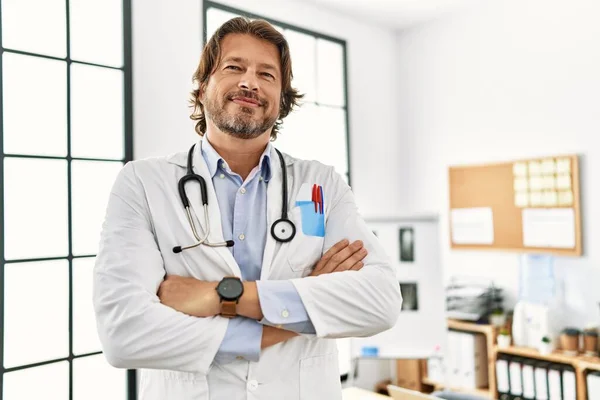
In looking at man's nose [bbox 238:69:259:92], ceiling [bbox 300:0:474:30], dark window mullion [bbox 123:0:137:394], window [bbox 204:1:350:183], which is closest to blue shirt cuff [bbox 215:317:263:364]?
man's nose [bbox 238:69:259:92]

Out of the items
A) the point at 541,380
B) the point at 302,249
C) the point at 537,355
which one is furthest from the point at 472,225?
the point at 302,249

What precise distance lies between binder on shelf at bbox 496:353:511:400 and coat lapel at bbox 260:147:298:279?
2459 mm

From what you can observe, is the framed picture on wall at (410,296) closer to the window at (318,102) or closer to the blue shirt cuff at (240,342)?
the window at (318,102)

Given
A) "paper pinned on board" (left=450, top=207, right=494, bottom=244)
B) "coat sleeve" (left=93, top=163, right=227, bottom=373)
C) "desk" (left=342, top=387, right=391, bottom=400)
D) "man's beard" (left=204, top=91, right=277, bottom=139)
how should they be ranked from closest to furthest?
"coat sleeve" (left=93, top=163, right=227, bottom=373)
"man's beard" (left=204, top=91, right=277, bottom=139)
"desk" (left=342, top=387, right=391, bottom=400)
"paper pinned on board" (left=450, top=207, right=494, bottom=244)

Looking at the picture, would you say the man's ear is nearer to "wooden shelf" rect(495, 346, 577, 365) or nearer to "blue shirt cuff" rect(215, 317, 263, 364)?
"blue shirt cuff" rect(215, 317, 263, 364)

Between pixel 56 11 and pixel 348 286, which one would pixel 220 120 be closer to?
pixel 348 286

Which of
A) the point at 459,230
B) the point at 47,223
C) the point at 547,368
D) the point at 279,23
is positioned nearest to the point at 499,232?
the point at 459,230

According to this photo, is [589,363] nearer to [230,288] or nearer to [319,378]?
[319,378]

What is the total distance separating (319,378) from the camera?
1300 millimetres

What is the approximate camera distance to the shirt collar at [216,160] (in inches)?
55.7

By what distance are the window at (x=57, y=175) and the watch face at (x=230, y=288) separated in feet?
5.34

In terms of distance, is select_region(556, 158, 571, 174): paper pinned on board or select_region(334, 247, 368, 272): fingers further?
select_region(556, 158, 571, 174): paper pinned on board

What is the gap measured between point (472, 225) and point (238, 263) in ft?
9.20

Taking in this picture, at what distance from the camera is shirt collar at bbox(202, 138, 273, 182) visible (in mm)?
1415
